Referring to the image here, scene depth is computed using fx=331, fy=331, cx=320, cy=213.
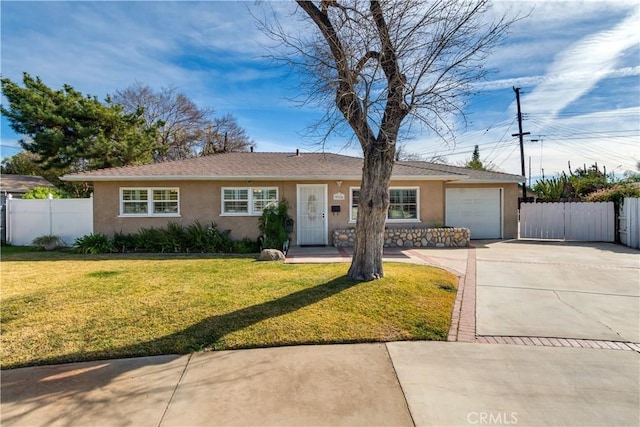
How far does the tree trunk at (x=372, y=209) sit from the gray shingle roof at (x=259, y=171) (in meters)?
6.21

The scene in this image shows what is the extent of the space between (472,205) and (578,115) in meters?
11.3

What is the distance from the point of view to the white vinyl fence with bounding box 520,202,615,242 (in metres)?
14.1

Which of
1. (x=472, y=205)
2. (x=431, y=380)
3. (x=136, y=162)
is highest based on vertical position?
(x=136, y=162)

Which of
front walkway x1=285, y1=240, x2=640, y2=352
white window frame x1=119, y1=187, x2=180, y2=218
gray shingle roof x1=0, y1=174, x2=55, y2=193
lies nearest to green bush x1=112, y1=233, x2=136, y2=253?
white window frame x1=119, y1=187, x2=180, y2=218

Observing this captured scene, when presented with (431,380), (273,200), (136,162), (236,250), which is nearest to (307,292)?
(431,380)

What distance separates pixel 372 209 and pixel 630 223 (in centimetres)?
1260

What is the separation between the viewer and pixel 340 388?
3137 millimetres

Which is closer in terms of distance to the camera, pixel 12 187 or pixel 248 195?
pixel 248 195

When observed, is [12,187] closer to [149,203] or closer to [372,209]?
[149,203]

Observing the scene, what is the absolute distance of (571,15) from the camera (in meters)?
7.18

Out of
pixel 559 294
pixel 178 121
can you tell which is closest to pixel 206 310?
pixel 559 294

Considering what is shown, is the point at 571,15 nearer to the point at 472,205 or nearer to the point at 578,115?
the point at 472,205

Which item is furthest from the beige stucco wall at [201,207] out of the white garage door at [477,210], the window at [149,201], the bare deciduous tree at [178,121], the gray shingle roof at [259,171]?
the bare deciduous tree at [178,121]

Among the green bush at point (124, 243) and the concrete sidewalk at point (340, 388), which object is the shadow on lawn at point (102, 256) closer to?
the green bush at point (124, 243)
